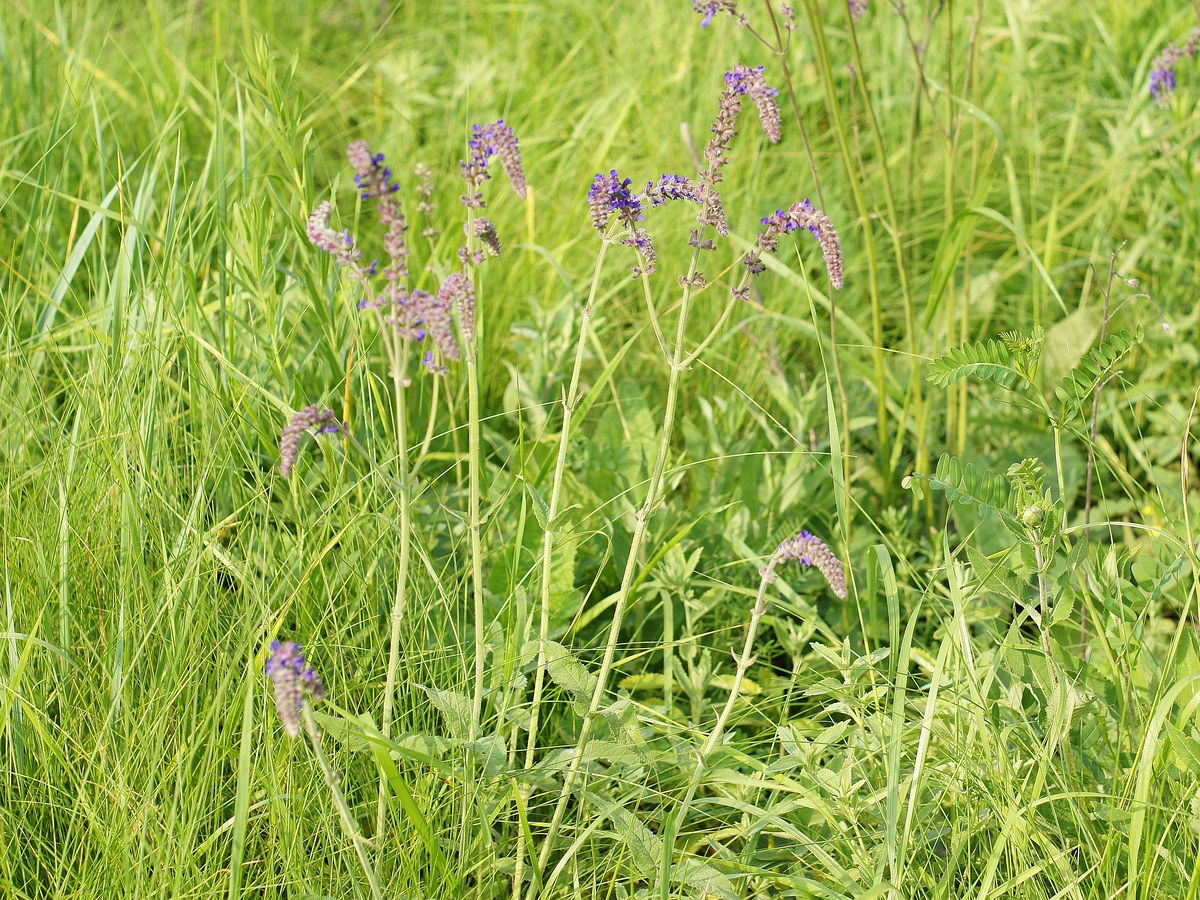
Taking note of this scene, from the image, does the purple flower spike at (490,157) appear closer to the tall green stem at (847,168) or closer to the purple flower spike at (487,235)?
the purple flower spike at (487,235)

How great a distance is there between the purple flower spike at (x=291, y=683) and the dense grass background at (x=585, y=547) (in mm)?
186

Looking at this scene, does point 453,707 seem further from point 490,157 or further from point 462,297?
point 490,157

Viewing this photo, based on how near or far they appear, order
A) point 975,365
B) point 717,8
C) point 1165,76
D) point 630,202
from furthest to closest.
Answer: point 1165,76
point 717,8
point 975,365
point 630,202

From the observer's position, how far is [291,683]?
109 centimetres

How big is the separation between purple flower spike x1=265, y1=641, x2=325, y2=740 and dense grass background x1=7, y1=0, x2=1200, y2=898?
0.19 m

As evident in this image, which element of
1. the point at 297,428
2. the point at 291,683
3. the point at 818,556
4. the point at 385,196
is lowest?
the point at 818,556

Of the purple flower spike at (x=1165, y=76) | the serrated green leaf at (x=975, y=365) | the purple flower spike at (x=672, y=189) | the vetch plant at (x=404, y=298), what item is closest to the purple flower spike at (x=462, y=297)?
the vetch plant at (x=404, y=298)

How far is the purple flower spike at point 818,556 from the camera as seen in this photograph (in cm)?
133

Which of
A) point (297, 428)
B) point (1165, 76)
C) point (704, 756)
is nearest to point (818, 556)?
point (704, 756)

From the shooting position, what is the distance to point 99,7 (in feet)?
13.2

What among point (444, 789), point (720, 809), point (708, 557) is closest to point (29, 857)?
point (444, 789)

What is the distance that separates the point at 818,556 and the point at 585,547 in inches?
34.8

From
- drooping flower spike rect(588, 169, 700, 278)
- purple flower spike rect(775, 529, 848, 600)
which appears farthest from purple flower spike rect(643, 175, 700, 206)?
purple flower spike rect(775, 529, 848, 600)

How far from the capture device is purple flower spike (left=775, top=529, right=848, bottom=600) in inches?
52.4
